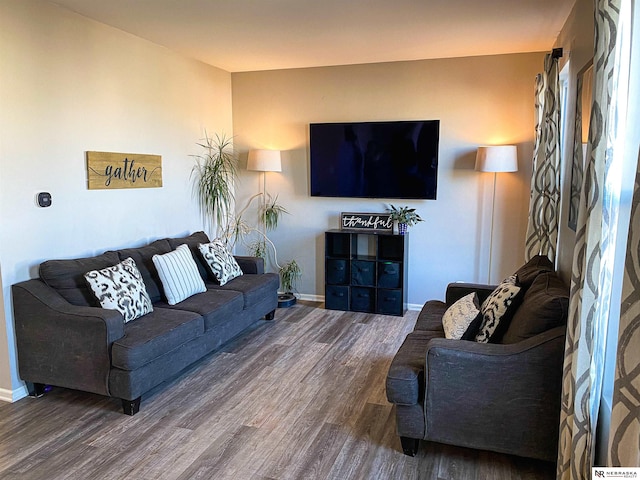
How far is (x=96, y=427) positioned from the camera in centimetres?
287

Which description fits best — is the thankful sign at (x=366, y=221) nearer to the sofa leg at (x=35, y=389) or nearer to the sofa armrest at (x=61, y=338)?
the sofa armrest at (x=61, y=338)

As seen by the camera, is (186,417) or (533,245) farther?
(533,245)

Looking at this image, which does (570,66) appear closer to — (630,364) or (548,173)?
(548,173)

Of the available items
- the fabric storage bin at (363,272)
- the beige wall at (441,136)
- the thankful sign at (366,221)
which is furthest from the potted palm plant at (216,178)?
the fabric storage bin at (363,272)

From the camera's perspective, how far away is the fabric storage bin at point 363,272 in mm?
5047

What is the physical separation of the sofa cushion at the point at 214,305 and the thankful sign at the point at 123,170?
3.52ft

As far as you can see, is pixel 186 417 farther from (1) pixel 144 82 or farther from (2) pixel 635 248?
(1) pixel 144 82

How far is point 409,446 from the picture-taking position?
8.41 ft

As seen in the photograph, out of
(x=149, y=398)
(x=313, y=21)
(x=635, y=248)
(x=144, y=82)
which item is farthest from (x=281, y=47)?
(x=635, y=248)

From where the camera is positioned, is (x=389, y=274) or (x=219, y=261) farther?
(x=389, y=274)

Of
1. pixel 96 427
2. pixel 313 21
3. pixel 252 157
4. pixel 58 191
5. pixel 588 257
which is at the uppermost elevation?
pixel 313 21

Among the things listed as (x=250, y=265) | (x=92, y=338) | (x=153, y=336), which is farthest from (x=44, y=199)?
(x=250, y=265)

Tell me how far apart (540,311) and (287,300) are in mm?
3348

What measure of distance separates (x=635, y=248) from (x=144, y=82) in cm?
402
